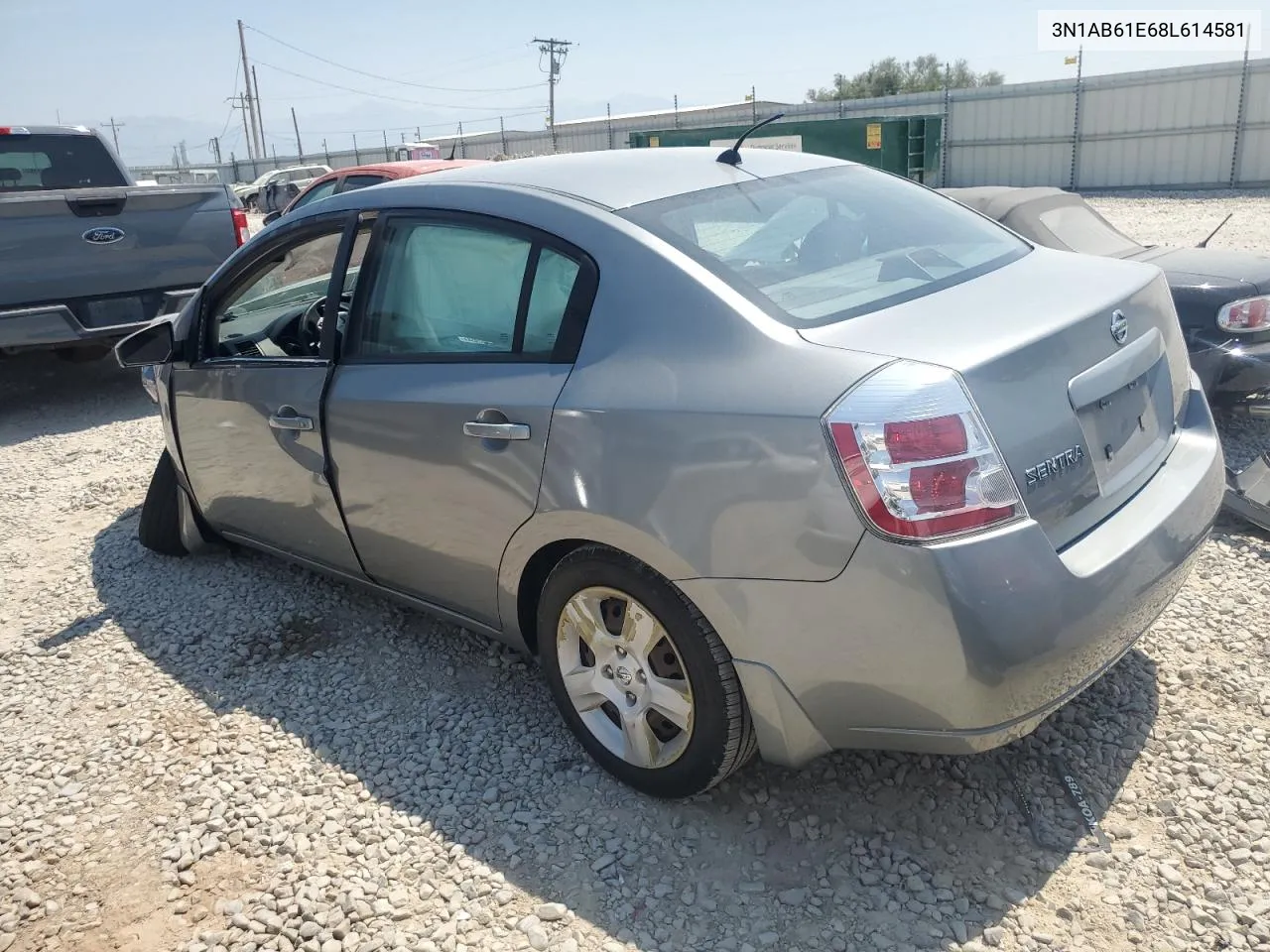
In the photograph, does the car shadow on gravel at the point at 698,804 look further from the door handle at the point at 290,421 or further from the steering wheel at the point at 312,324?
the steering wheel at the point at 312,324

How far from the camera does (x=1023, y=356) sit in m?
2.24

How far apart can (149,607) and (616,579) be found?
2.62 meters

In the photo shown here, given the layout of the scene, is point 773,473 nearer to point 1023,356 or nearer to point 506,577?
point 1023,356

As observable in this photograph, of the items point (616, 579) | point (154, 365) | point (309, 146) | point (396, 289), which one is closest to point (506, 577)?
point (616, 579)

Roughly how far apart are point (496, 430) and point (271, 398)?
1.22 metres

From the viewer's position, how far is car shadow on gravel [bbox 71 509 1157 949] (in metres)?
2.38

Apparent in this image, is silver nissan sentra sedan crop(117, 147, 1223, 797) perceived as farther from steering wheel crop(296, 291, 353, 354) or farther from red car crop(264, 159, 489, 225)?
red car crop(264, 159, 489, 225)

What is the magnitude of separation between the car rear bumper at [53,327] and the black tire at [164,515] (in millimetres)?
2820

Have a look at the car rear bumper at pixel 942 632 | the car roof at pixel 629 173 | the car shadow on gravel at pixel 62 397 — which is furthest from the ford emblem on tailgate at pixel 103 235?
the car rear bumper at pixel 942 632

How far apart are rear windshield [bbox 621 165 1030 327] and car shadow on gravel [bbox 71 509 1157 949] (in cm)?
132

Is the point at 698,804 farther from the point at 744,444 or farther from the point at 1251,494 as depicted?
the point at 1251,494

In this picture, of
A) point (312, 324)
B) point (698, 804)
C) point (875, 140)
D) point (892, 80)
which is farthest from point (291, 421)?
point (892, 80)

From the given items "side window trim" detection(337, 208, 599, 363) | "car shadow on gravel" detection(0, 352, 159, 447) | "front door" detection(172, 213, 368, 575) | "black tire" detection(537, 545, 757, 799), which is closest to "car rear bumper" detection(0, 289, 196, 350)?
"car shadow on gravel" detection(0, 352, 159, 447)

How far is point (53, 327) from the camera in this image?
22.2ft
